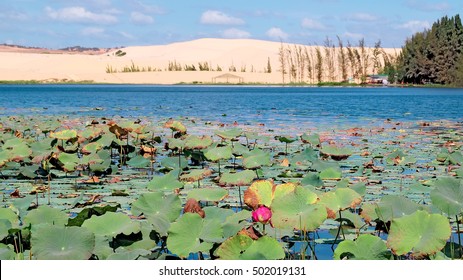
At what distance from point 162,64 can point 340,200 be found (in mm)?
84205

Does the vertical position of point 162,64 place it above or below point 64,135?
below

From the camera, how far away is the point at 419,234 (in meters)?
3.14

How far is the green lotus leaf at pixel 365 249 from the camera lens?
312 centimetres

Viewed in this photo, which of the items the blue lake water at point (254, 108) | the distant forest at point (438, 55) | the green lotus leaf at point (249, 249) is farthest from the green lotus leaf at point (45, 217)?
the distant forest at point (438, 55)

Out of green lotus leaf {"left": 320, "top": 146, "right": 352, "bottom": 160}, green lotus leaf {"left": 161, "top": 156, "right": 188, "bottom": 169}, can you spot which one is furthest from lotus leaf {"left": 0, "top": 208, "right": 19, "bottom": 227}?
green lotus leaf {"left": 320, "top": 146, "right": 352, "bottom": 160}

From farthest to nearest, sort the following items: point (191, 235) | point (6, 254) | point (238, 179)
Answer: point (238, 179) < point (191, 235) < point (6, 254)

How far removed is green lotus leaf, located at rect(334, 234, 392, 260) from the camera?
10.2 feet

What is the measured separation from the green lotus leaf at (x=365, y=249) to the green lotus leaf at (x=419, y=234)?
43 mm

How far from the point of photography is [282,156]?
8336 mm

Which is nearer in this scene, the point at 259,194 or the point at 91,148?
the point at 259,194

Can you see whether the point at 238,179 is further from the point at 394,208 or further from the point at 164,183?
the point at 394,208

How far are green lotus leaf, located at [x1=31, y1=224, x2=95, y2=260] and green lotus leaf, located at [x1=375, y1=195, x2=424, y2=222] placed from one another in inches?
62.1

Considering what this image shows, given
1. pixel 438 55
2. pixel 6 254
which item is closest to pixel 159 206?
pixel 6 254

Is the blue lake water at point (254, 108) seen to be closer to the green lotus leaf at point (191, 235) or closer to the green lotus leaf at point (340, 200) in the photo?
the green lotus leaf at point (340, 200)
